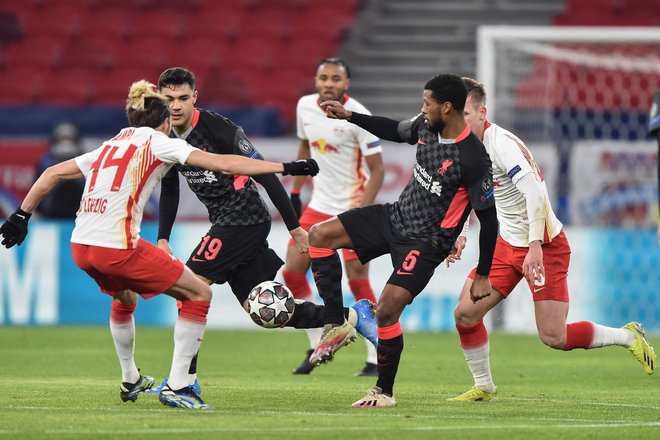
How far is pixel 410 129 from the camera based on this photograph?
7750 mm

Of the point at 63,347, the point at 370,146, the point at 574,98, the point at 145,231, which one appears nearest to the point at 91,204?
the point at 370,146

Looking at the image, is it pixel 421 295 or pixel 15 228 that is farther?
pixel 421 295

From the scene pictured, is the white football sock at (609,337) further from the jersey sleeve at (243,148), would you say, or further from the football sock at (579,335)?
the jersey sleeve at (243,148)

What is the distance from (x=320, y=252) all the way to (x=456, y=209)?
Result: 102 centimetres

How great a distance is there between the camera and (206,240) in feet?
27.4

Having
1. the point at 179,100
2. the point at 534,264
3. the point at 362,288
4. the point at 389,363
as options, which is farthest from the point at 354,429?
the point at 362,288

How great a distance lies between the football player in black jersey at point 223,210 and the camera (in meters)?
8.09

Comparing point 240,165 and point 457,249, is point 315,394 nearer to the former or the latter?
point 457,249

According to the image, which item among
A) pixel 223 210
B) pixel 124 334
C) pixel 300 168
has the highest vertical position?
pixel 300 168

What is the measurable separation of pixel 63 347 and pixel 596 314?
20.9 feet

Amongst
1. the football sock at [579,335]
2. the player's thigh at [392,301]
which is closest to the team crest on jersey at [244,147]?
the player's thigh at [392,301]

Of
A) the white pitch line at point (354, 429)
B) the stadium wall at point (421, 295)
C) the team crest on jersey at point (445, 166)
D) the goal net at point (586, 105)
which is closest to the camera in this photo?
the white pitch line at point (354, 429)

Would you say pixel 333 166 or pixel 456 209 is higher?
pixel 333 166

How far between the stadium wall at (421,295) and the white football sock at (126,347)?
277 inches
